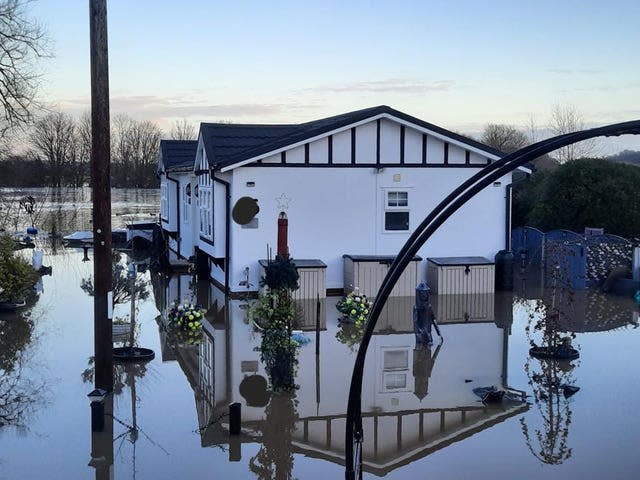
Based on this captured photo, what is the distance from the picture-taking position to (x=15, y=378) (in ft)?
35.9

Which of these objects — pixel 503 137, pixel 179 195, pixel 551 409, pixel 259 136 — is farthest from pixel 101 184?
pixel 503 137

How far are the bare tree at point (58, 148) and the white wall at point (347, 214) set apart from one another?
60739 millimetres

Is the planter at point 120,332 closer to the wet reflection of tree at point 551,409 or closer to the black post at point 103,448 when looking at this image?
the black post at point 103,448

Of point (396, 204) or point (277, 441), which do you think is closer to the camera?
point (277, 441)

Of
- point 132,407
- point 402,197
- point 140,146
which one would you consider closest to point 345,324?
point 402,197

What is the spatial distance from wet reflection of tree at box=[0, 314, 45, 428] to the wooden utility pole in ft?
3.25

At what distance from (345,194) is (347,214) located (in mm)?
484

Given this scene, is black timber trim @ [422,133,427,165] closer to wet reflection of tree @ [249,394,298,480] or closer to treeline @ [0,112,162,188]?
wet reflection of tree @ [249,394,298,480]

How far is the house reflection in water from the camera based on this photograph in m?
8.54

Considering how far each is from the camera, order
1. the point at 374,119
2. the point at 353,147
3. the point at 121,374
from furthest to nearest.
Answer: the point at 353,147 → the point at 374,119 → the point at 121,374

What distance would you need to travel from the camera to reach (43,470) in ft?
24.7

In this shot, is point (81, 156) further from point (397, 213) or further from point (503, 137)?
point (397, 213)

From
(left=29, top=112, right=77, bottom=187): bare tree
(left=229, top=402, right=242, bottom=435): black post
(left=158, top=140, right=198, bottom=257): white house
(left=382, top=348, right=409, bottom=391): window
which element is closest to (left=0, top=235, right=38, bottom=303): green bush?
(left=158, top=140, right=198, bottom=257): white house

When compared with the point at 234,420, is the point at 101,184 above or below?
above
